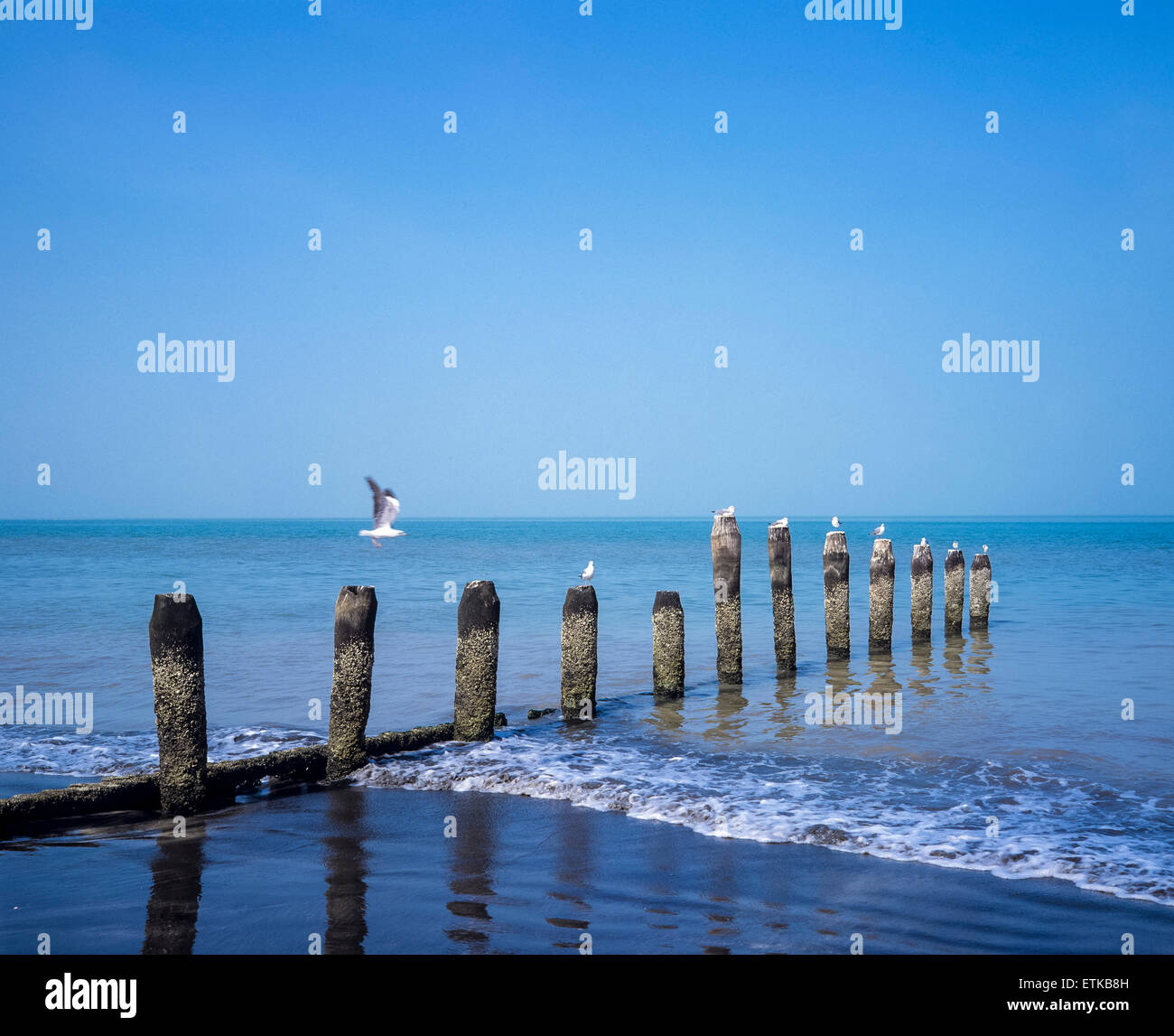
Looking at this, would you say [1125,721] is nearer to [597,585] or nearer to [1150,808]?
[1150,808]

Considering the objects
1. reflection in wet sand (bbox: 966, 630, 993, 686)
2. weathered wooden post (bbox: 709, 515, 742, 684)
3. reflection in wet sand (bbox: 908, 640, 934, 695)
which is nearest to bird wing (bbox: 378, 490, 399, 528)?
weathered wooden post (bbox: 709, 515, 742, 684)

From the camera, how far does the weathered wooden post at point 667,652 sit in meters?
13.0

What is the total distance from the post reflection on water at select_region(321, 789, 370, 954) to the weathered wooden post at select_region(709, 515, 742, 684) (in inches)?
277

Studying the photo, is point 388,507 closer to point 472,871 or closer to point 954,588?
point 472,871

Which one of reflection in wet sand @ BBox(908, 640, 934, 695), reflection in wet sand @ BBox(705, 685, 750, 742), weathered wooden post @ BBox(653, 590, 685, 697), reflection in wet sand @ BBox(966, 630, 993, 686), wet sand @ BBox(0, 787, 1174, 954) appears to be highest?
weathered wooden post @ BBox(653, 590, 685, 697)

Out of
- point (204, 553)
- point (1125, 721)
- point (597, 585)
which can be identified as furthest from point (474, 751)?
point (204, 553)

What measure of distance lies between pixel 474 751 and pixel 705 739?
300cm

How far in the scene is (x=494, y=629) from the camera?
33.6 feet

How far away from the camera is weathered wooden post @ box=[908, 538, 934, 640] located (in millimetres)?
18609

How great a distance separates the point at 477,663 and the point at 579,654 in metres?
2.24

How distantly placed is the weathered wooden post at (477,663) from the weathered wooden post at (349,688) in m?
1.11

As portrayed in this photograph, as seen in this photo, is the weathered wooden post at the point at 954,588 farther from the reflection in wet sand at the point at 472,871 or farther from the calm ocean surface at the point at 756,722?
the reflection in wet sand at the point at 472,871

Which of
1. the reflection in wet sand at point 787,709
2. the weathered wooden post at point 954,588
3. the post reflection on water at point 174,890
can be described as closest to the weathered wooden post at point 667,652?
the reflection in wet sand at point 787,709

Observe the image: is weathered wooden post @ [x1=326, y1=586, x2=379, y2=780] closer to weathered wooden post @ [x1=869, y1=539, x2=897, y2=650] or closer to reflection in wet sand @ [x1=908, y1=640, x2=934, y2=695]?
reflection in wet sand @ [x1=908, y1=640, x2=934, y2=695]
